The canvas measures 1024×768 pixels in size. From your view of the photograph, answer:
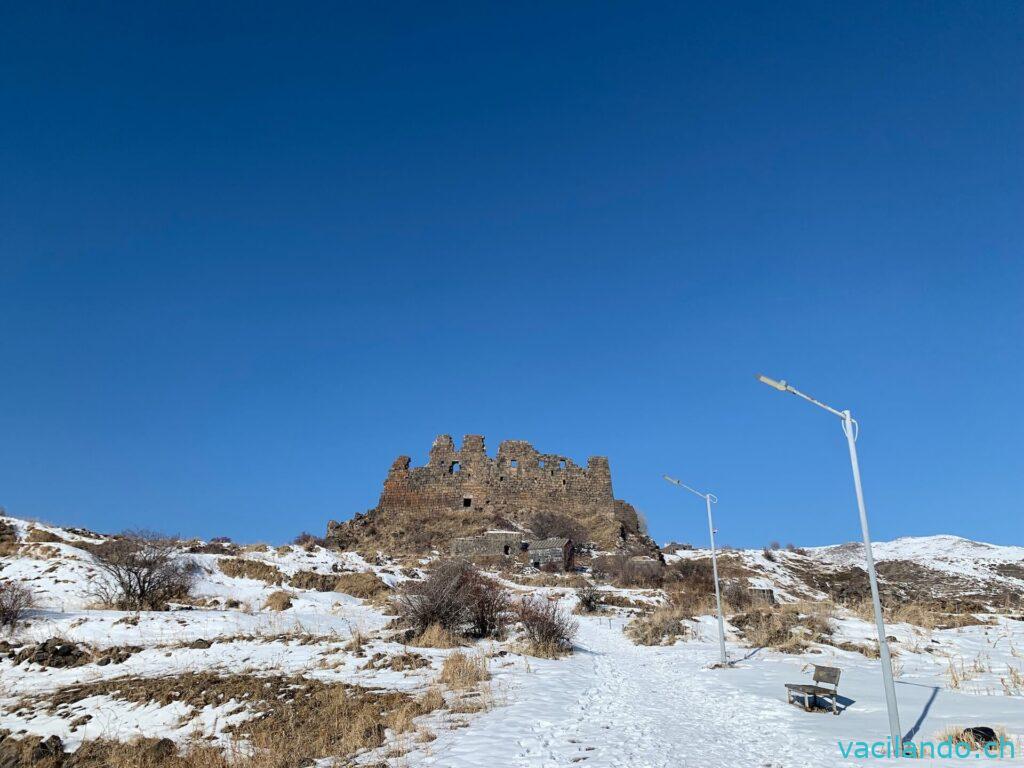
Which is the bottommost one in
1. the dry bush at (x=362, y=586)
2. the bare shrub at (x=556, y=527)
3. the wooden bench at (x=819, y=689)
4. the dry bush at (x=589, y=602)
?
the wooden bench at (x=819, y=689)

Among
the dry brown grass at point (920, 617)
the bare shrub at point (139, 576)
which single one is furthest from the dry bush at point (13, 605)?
the dry brown grass at point (920, 617)

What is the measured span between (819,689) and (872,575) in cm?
377

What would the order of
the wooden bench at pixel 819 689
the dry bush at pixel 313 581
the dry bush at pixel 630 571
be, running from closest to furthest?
the wooden bench at pixel 819 689, the dry bush at pixel 313 581, the dry bush at pixel 630 571

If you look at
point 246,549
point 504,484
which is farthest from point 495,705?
point 504,484

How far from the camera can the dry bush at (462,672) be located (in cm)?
1195

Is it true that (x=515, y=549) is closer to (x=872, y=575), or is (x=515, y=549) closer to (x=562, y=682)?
(x=562, y=682)

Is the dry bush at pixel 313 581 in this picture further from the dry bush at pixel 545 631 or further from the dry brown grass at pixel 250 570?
the dry bush at pixel 545 631

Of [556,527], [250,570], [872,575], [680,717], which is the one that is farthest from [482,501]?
[872,575]

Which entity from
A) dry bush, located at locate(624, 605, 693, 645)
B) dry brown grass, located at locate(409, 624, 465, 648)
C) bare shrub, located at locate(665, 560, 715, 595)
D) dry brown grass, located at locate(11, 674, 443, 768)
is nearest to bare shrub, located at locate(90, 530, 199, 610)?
dry brown grass, located at locate(11, 674, 443, 768)

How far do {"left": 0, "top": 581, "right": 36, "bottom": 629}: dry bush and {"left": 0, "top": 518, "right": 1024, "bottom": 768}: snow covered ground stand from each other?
0.46 m

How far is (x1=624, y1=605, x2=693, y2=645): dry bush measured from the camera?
845 inches

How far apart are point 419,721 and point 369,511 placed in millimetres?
43732

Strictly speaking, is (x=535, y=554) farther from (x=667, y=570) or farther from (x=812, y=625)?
(x=812, y=625)

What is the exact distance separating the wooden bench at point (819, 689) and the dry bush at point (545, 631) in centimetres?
641
